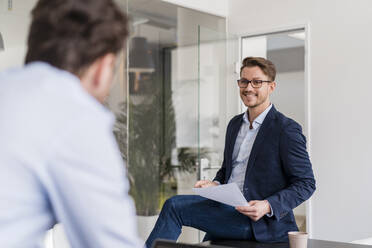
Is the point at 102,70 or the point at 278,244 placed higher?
the point at 102,70

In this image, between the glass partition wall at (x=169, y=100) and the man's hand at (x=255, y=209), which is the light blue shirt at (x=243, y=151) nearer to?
the man's hand at (x=255, y=209)

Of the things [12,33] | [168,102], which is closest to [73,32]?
[12,33]

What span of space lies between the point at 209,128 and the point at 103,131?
4.08 metres

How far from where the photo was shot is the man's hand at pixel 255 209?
2660 mm

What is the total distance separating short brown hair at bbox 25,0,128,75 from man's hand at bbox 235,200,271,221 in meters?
1.94

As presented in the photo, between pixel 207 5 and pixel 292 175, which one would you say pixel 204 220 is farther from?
pixel 207 5

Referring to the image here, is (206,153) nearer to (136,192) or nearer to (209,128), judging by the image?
Result: (209,128)

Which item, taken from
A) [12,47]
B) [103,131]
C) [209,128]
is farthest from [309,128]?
[103,131]

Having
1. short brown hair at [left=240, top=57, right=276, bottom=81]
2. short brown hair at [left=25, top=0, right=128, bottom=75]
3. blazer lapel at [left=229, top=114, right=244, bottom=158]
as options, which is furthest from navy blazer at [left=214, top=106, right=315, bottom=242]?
short brown hair at [left=25, top=0, right=128, bottom=75]

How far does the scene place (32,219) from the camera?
0.80 meters

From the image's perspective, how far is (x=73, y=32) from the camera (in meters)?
0.82

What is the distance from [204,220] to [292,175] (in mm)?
539

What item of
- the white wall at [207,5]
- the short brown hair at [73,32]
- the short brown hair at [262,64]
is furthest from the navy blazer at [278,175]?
the short brown hair at [73,32]

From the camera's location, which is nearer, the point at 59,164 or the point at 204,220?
the point at 59,164
